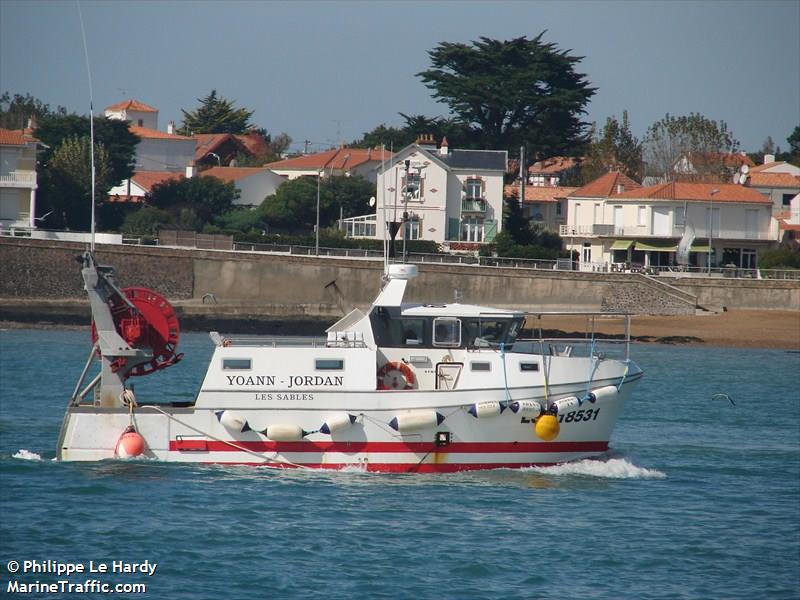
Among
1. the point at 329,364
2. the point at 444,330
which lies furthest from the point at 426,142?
the point at 329,364

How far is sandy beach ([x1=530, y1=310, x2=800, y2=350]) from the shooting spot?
173ft

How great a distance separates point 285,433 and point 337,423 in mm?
944

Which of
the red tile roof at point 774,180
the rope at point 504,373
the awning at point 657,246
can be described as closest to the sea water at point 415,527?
the rope at point 504,373

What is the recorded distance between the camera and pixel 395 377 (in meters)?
22.2

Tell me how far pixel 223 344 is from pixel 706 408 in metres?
16.6

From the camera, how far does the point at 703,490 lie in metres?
22.7

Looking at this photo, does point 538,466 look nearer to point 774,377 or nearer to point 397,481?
point 397,481

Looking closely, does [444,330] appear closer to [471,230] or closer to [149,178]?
[471,230]

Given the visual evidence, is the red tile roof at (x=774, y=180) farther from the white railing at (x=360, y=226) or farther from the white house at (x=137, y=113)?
the white house at (x=137, y=113)

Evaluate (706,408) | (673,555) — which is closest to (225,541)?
(673,555)

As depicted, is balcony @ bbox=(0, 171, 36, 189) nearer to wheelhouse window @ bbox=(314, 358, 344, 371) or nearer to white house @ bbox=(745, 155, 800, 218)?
white house @ bbox=(745, 155, 800, 218)

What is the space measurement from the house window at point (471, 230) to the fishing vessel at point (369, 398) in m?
50.0

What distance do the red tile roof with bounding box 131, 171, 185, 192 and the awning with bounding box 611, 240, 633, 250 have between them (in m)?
30.7

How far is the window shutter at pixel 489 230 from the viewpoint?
2827 inches
